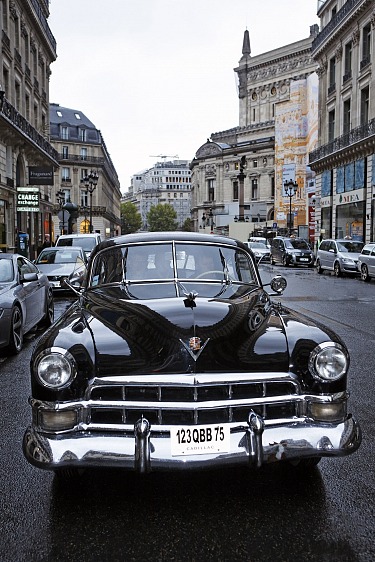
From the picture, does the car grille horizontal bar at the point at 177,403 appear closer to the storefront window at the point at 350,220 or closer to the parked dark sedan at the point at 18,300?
the parked dark sedan at the point at 18,300

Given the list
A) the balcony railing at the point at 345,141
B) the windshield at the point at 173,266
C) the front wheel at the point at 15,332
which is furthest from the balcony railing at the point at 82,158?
the windshield at the point at 173,266

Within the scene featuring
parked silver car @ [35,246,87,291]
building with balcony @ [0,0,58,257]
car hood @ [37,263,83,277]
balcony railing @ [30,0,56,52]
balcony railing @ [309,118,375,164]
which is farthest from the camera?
balcony railing @ [30,0,56,52]

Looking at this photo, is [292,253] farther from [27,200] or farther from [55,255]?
[55,255]

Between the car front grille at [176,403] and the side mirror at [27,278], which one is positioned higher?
the side mirror at [27,278]

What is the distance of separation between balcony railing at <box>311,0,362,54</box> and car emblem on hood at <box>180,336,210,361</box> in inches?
1535

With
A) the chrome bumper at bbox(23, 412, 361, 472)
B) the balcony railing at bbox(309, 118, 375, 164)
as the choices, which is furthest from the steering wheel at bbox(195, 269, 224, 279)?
the balcony railing at bbox(309, 118, 375, 164)

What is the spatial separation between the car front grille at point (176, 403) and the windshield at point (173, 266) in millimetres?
1650

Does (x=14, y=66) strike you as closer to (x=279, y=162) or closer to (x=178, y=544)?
(x=279, y=162)

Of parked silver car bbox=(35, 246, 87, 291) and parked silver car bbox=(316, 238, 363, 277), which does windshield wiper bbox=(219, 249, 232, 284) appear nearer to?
parked silver car bbox=(35, 246, 87, 291)

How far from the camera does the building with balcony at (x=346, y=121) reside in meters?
36.1

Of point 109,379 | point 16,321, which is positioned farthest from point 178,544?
point 16,321

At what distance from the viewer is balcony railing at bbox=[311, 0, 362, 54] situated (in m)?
38.4

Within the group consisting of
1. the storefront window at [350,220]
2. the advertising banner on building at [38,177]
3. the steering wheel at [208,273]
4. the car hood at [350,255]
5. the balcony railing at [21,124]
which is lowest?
the car hood at [350,255]

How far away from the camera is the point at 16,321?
813cm
